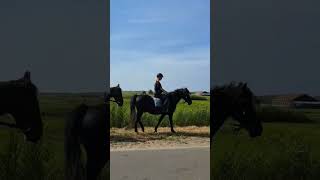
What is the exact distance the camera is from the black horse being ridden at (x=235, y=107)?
576 cm

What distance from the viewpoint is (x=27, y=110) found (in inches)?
201

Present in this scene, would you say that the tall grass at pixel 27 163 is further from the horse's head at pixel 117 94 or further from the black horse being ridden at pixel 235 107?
the horse's head at pixel 117 94

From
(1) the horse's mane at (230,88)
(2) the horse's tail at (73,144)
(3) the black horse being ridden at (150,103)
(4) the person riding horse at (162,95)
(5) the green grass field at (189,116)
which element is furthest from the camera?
(5) the green grass field at (189,116)

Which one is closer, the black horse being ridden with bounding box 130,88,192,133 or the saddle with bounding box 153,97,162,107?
the black horse being ridden with bounding box 130,88,192,133

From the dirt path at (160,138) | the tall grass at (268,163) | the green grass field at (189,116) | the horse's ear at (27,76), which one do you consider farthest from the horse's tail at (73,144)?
the green grass field at (189,116)

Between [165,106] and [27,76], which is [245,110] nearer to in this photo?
[27,76]

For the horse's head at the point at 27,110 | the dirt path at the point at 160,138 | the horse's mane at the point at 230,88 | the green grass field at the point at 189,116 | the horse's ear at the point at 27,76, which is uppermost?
the horse's ear at the point at 27,76

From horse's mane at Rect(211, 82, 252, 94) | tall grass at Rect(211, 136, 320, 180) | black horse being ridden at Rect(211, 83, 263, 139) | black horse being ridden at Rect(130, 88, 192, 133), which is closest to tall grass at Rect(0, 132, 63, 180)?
tall grass at Rect(211, 136, 320, 180)

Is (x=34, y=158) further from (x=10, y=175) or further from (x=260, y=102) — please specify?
(x=260, y=102)

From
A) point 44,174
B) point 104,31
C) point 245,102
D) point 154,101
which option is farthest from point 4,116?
point 154,101

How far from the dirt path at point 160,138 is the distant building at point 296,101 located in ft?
11.6

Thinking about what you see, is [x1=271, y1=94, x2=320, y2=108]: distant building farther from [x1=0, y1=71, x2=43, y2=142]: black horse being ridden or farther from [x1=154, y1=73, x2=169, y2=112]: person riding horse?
[x1=154, y1=73, x2=169, y2=112]: person riding horse

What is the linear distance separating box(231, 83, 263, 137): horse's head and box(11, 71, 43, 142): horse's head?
2196mm

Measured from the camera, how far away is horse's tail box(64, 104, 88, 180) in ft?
15.7
